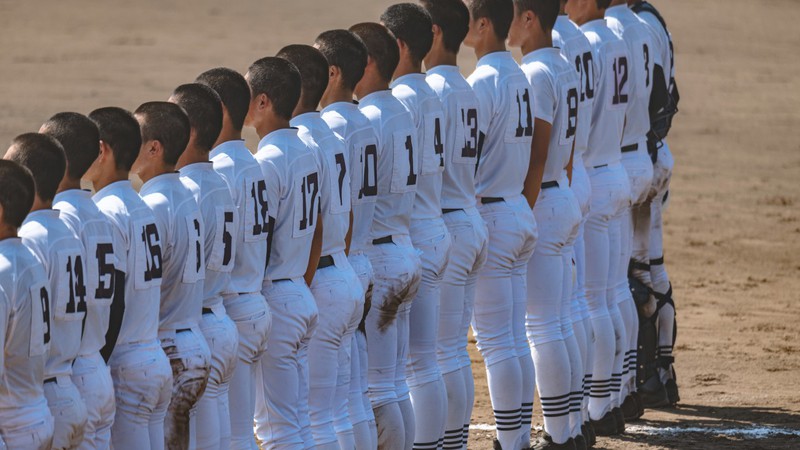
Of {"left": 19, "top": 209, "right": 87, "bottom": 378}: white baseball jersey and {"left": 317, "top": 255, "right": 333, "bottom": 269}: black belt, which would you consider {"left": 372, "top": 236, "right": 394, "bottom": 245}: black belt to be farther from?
{"left": 19, "top": 209, "right": 87, "bottom": 378}: white baseball jersey

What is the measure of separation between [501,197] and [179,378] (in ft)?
7.42

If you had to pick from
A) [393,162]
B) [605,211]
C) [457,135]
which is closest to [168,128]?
[393,162]

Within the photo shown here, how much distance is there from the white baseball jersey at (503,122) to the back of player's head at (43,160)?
8.52 ft

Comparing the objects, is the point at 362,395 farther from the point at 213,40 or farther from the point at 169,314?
the point at 213,40

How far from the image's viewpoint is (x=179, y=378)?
6020mm

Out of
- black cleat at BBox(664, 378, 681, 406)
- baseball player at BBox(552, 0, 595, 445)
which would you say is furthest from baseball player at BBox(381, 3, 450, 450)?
black cleat at BBox(664, 378, 681, 406)

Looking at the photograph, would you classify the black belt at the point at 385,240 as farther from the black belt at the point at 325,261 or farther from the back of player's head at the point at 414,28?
the back of player's head at the point at 414,28

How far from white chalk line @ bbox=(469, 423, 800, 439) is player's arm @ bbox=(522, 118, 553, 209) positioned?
1733 mm

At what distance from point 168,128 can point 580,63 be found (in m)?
3.11

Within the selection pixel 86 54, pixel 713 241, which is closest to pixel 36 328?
pixel 713 241

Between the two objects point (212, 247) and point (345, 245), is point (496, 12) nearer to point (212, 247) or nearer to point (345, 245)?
point (345, 245)

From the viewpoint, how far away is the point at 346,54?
6906 millimetres

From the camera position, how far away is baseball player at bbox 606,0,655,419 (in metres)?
9.09

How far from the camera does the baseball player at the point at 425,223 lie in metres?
7.20
